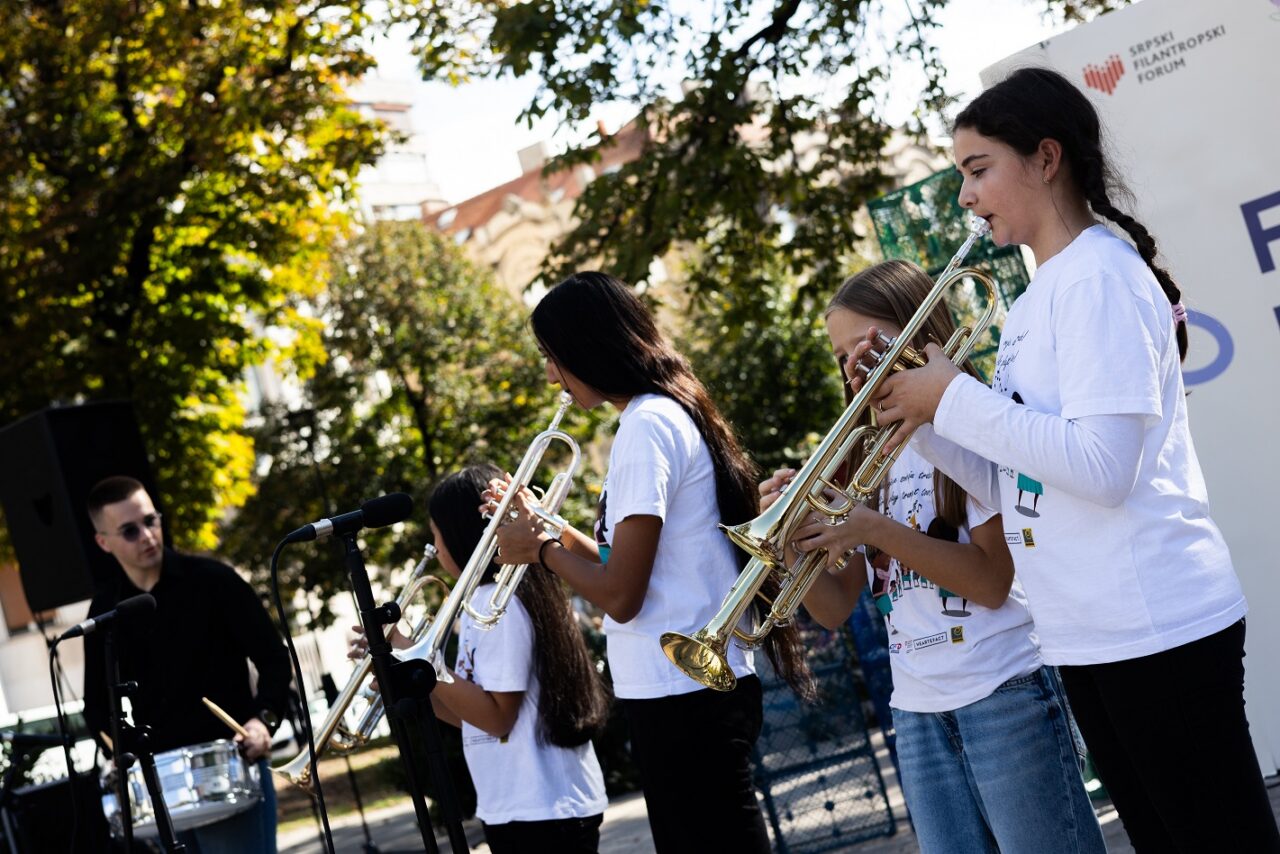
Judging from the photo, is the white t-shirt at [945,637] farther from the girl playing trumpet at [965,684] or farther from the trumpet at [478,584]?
the trumpet at [478,584]

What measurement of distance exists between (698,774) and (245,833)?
264cm

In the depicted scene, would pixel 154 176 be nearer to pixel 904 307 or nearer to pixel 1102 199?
pixel 904 307

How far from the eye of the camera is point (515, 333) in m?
19.6

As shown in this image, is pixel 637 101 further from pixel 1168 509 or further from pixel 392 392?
pixel 392 392

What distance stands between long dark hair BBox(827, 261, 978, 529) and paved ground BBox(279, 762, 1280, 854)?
2.38 metres

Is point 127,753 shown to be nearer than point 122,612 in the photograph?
No

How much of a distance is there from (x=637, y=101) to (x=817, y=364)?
7110mm

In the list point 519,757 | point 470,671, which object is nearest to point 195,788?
point 470,671

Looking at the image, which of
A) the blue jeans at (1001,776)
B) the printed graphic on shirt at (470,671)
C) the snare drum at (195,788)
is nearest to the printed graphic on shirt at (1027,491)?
the blue jeans at (1001,776)

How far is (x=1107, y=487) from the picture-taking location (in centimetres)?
217

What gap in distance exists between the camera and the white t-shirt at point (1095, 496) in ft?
7.22

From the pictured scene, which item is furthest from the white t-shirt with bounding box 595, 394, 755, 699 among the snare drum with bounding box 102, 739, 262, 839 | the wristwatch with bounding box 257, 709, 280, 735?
the wristwatch with bounding box 257, 709, 280, 735

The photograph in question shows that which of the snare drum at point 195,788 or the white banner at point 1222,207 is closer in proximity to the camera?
the snare drum at point 195,788

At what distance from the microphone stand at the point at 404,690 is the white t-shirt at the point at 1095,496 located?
132 cm
